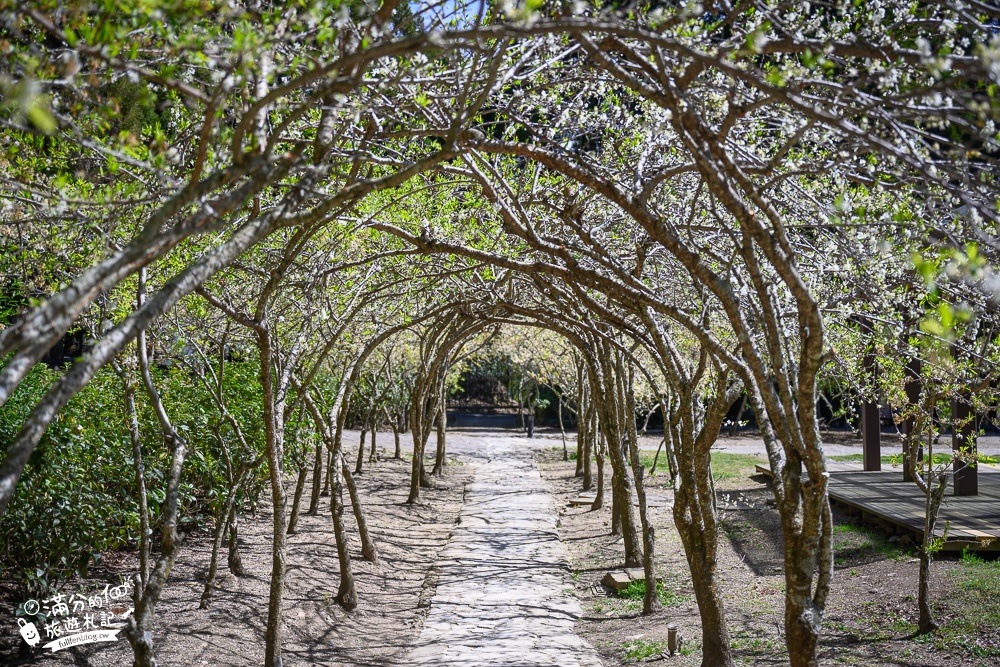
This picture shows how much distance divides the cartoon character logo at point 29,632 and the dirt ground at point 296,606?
0.13m

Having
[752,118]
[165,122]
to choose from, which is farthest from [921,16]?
[165,122]

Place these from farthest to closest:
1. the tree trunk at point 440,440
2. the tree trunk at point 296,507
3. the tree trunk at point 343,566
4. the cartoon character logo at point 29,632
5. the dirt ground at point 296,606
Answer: the tree trunk at point 440,440, the tree trunk at point 296,507, the tree trunk at point 343,566, the dirt ground at point 296,606, the cartoon character logo at point 29,632

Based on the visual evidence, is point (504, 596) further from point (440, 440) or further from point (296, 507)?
point (440, 440)

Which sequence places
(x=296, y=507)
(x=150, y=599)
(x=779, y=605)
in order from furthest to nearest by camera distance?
(x=296, y=507)
(x=779, y=605)
(x=150, y=599)

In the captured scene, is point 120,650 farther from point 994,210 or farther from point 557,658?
point 994,210

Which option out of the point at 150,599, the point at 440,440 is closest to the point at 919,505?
the point at 150,599

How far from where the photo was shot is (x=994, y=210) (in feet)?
8.98

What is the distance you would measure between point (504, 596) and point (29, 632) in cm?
478

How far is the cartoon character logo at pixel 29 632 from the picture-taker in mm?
5910

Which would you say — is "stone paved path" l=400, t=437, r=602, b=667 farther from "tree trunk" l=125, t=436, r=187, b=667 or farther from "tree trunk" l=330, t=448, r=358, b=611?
"tree trunk" l=125, t=436, r=187, b=667

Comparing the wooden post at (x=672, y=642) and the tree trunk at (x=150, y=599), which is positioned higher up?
the tree trunk at (x=150, y=599)

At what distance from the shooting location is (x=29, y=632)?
19.5 ft

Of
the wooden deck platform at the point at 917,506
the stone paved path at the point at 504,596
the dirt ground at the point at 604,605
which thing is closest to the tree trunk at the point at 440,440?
the stone paved path at the point at 504,596

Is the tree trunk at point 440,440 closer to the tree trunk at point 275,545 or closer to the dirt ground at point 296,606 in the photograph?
the dirt ground at point 296,606
